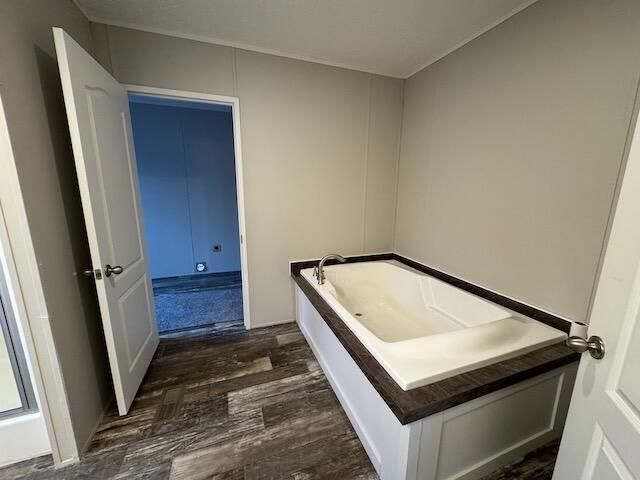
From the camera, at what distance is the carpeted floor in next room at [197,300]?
8.17 feet

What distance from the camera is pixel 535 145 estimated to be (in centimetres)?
138

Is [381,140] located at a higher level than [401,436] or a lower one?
higher

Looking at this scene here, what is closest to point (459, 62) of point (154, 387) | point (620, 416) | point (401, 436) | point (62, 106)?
point (620, 416)

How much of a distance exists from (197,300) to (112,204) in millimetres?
1773

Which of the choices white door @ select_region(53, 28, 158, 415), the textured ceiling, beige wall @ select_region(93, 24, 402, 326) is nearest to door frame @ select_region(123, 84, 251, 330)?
beige wall @ select_region(93, 24, 402, 326)

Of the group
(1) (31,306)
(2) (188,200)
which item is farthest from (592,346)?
(2) (188,200)

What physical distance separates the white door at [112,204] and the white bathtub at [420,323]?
3.93ft

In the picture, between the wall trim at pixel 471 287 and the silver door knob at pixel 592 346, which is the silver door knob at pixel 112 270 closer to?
the wall trim at pixel 471 287

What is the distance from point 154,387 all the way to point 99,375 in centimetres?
33

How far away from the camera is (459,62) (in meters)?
1.77

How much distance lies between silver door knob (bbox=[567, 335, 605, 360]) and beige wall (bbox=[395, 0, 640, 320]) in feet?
2.74

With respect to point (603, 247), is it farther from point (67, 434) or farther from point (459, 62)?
point (67, 434)

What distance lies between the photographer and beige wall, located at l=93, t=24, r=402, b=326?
1754mm

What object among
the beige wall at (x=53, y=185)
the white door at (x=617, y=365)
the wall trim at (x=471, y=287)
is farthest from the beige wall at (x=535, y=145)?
the beige wall at (x=53, y=185)
